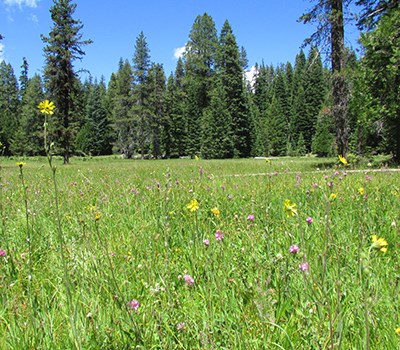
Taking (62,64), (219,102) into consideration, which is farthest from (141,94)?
(62,64)

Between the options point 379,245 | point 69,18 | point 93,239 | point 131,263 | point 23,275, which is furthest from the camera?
point 69,18

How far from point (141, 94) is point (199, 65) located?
11136 mm

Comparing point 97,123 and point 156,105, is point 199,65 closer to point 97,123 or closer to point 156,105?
point 156,105

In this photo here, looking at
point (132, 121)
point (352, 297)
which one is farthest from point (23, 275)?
point (132, 121)

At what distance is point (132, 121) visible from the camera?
50.7 metres

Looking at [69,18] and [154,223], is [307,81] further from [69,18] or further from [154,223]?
[154,223]

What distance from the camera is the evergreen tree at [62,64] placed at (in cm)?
3008

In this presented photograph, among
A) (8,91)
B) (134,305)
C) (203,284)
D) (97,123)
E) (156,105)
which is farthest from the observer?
(8,91)

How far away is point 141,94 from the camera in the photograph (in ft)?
166

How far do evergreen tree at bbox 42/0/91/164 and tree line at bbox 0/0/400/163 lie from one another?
88 millimetres

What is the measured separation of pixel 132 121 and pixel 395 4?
4040 cm

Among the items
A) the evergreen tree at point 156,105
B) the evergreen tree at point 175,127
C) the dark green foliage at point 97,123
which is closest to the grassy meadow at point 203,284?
the evergreen tree at point 156,105

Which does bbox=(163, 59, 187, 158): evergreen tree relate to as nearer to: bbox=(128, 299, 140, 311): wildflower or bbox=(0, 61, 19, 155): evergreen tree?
bbox=(0, 61, 19, 155): evergreen tree

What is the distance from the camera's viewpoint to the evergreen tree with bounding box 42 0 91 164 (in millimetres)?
30078
